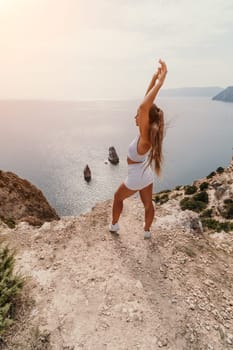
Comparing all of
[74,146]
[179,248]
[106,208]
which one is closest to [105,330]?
[179,248]

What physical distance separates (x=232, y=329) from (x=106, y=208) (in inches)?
269

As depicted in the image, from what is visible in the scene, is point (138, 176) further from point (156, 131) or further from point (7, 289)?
point (7, 289)

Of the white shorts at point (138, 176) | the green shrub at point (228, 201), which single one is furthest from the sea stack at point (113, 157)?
the white shorts at point (138, 176)

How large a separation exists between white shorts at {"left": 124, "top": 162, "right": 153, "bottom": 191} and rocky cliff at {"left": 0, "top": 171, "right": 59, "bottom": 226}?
10.2 meters

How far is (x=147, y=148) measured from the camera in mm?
6969

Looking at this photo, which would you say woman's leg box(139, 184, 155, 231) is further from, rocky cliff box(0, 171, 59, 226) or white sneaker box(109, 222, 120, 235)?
rocky cliff box(0, 171, 59, 226)

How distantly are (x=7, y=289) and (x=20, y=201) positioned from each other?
13.2 m

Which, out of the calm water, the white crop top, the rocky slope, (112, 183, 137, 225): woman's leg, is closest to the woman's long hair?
the white crop top

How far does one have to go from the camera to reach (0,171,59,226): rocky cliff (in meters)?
16.6

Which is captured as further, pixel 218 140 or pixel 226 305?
pixel 218 140

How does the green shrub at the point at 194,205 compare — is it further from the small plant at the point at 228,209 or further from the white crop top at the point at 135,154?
the white crop top at the point at 135,154

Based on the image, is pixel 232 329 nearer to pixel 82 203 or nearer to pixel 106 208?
pixel 106 208

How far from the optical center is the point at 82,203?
207ft

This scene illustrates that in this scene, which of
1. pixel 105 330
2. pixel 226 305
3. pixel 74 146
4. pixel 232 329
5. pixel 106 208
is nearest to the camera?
pixel 105 330
